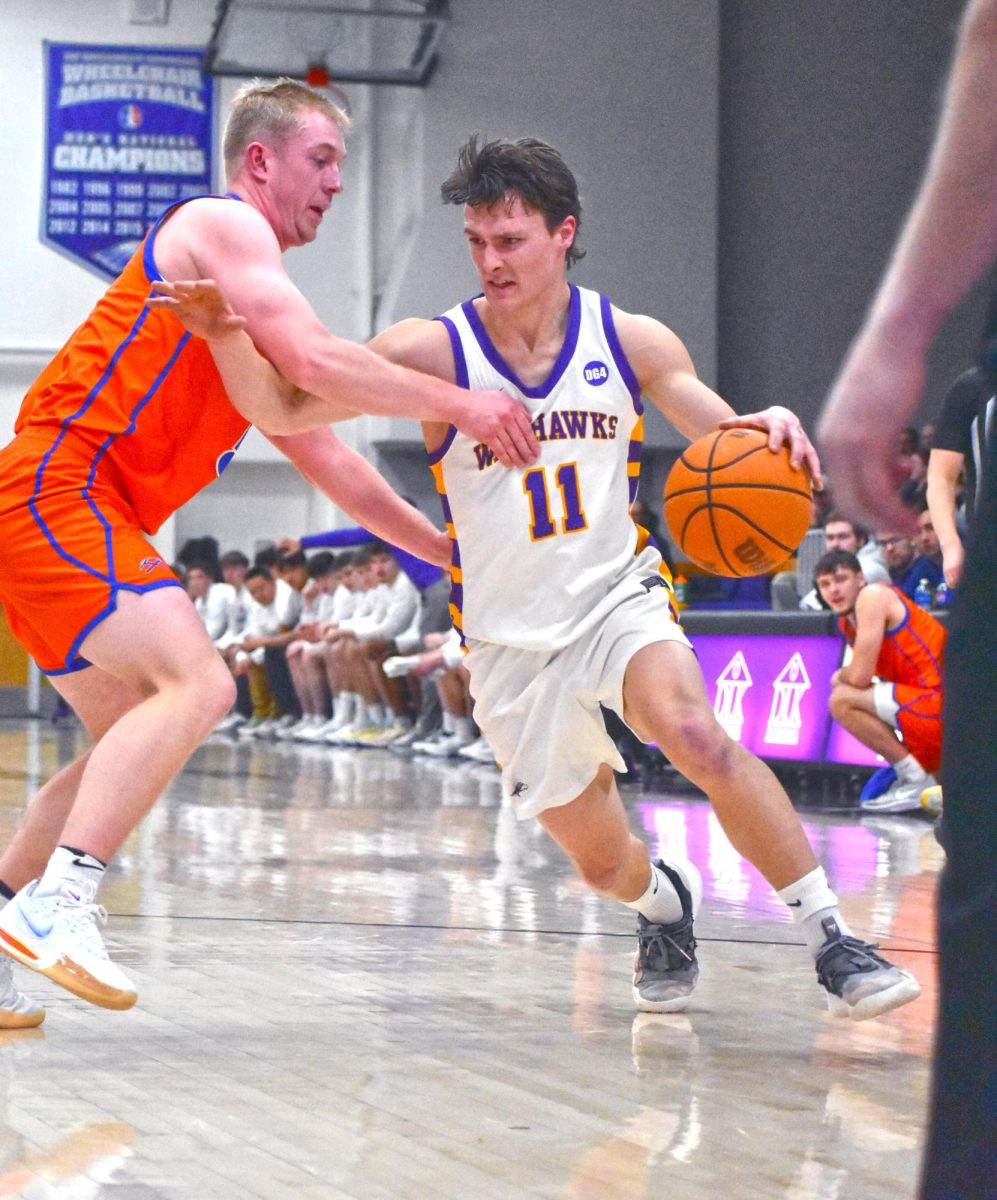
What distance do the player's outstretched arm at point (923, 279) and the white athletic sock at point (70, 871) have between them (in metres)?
2.15

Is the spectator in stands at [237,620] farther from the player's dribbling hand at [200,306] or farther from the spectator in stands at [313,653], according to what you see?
the player's dribbling hand at [200,306]

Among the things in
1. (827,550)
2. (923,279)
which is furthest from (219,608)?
(923,279)

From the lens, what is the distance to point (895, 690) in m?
8.35

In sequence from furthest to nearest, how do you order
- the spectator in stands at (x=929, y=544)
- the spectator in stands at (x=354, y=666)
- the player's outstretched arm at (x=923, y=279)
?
1. the spectator in stands at (x=354, y=666)
2. the spectator in stands at (x=929, y=544)
3. the player's outstretched arm at (x=923, y=279)

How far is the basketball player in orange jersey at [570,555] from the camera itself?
3480 mm

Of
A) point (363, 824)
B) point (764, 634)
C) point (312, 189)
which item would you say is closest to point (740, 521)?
point (312, 189)

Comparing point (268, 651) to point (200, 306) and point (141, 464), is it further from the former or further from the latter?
point (200, 306)

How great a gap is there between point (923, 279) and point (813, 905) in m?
2.30

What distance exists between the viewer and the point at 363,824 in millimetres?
7770

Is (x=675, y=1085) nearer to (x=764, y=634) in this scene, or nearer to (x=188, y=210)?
(x=188, y=210)

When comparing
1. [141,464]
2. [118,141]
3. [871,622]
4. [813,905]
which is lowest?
[813,905]

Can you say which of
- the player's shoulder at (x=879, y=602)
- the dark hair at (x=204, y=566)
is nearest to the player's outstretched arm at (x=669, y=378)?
the player's shoulder at (x=879, y=602)

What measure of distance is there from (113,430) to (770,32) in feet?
55.5

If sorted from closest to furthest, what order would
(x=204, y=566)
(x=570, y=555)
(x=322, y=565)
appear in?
(x=570, y=555), (x=322, y=565), (x=204, y=566)
